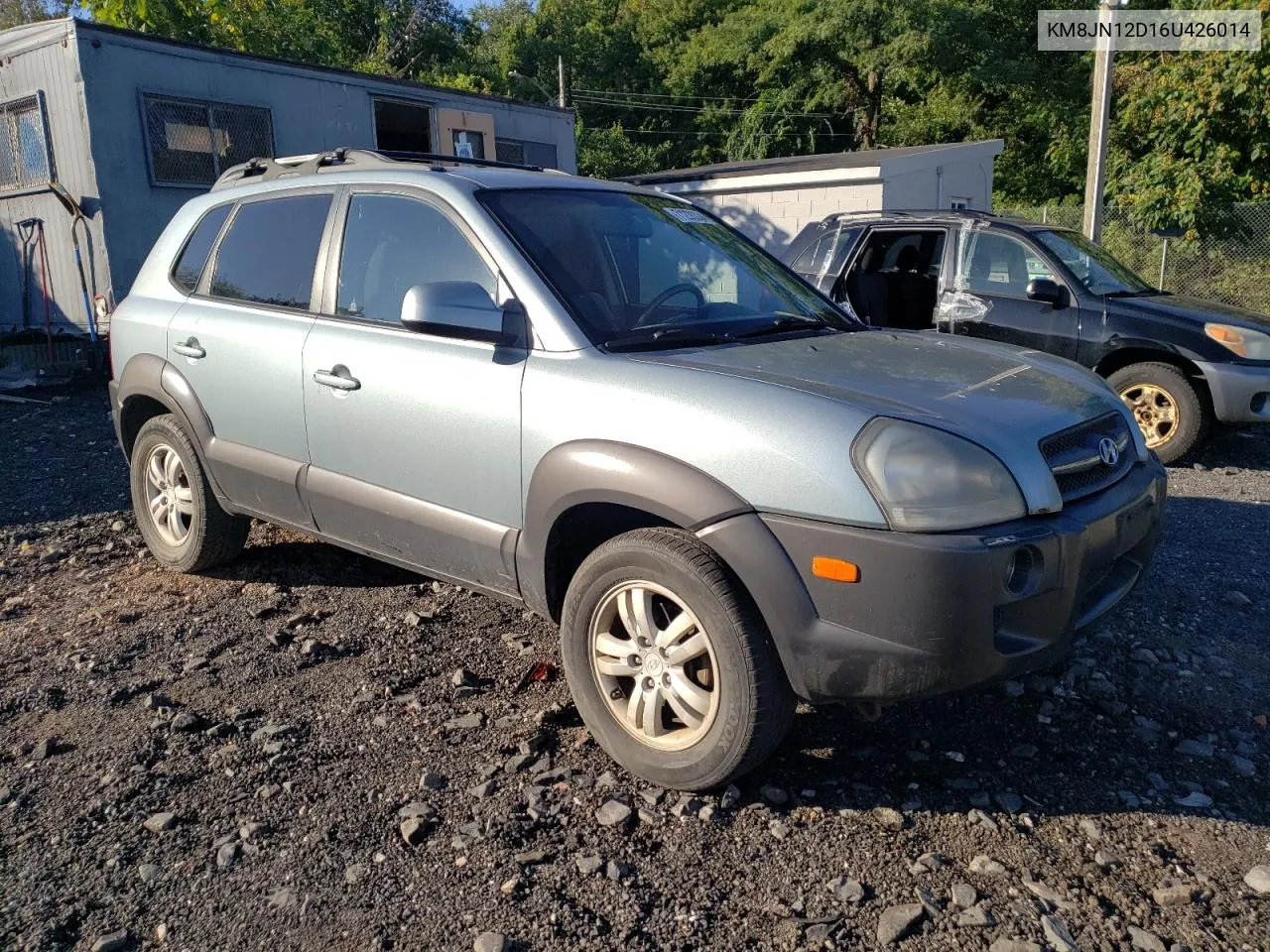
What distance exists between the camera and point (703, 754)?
9.48 ft

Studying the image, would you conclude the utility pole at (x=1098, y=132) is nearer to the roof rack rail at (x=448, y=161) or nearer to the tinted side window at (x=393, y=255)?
the roof rack rail at (x=448, y=161)

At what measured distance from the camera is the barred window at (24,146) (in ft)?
37.9

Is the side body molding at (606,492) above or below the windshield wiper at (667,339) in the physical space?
below

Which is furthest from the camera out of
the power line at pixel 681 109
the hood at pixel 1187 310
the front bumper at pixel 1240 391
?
the power line at pixel 681 109

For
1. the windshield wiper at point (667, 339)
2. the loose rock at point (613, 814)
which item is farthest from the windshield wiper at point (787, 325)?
the loose rock at point (613, 814)

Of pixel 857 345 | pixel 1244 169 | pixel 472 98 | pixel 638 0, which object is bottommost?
pixel 857 345

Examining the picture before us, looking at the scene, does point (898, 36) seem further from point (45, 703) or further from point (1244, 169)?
point (45, 703)

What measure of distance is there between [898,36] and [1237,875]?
108 ft

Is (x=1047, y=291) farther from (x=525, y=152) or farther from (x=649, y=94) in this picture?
(x=649, y=94)

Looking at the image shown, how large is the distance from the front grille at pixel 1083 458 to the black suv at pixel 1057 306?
4.45 metres

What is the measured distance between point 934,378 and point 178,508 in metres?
3.69

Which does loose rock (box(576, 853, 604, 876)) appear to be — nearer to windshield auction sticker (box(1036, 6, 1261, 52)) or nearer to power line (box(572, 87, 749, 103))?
windshield auction sticker (box(1036, 6, 1261, 52))

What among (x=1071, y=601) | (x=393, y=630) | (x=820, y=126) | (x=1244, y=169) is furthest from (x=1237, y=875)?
(x=820, y=126)

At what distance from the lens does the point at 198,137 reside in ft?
39.5
